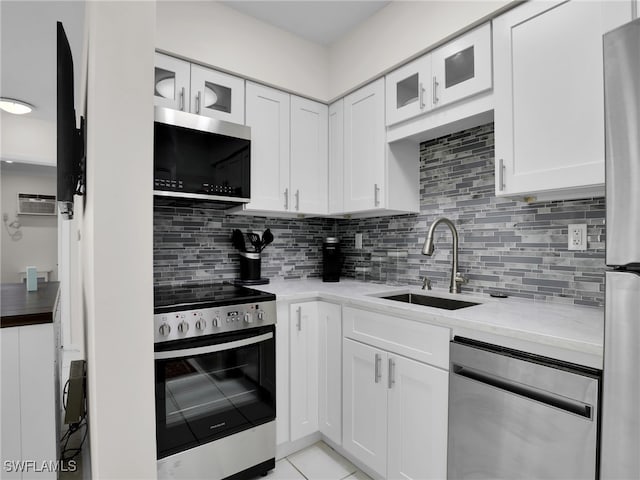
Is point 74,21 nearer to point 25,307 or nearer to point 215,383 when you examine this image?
point 25,307

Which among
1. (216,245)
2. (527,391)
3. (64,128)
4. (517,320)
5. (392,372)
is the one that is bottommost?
(392,372)

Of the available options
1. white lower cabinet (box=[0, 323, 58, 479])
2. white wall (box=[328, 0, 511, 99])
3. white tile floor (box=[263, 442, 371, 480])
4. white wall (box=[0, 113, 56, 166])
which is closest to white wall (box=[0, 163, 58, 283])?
white wall (box=[0, 113, 56, 166])

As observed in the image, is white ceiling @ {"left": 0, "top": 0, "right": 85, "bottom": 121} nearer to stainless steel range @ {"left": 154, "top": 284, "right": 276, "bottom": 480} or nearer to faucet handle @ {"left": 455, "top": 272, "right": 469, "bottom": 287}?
stainless steel range @ {"left": 154, "top": 284, "right": 276, "bottom": 480}

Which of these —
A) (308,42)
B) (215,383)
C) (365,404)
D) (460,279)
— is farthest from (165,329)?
(308,42)

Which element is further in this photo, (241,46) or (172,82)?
(241,46)

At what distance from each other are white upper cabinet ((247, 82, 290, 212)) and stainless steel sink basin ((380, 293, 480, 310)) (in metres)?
0.95

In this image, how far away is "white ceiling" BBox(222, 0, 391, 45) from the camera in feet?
6.98

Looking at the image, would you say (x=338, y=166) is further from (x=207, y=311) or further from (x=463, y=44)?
(x=207, y=311)

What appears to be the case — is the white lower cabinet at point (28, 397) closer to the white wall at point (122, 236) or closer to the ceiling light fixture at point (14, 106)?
the white wall at point (122, 236)

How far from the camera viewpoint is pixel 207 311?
1.70m

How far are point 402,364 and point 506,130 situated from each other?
1.15 metres

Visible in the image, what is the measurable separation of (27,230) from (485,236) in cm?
571

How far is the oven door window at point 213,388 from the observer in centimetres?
161

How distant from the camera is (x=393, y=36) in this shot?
2062 mm
